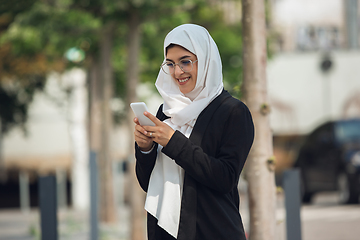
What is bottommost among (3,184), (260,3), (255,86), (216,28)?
(3,184)

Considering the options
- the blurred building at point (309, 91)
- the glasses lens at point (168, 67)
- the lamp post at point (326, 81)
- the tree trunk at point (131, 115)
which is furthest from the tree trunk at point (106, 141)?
the lamp post at point (326, 81)

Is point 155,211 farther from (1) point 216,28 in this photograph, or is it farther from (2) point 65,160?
(2) point 65,160

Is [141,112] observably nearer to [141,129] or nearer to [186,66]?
[141,129]

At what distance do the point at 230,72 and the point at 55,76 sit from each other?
513 centimetres

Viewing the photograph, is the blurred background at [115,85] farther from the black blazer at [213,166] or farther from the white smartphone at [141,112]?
the white smartphone at [141,112]

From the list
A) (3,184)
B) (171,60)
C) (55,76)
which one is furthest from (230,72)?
(3,184)

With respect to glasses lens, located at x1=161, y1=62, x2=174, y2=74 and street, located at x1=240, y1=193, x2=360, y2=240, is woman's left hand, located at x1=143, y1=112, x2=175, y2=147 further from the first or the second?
street, located at x1=240, y1=193, x2=360, y2=240

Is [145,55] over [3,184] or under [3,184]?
over

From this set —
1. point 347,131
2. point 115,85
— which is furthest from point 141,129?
point 115,85

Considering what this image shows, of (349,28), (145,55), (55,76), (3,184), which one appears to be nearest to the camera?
(145,55)

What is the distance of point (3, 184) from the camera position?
26141mm

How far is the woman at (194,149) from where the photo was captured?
2312 mm

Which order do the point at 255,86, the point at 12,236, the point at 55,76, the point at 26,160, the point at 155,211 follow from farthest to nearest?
the point at 26,160, the point at 55,76, the point at 12,236, the point at 255,86, the point at 155,211

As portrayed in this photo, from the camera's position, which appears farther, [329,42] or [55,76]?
[329,42]
